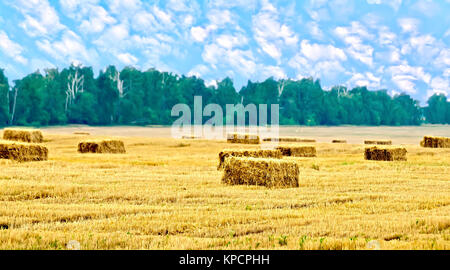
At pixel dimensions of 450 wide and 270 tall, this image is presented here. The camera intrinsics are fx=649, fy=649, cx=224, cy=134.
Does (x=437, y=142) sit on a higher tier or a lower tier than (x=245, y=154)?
lower

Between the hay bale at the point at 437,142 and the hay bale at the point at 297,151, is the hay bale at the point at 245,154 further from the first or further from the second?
the hay bale at the point at 437,142

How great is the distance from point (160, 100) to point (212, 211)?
13597cm

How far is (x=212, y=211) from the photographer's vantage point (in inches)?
572

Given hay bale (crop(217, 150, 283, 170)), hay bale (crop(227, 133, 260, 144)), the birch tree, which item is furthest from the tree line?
hay bale (crop(217, 150, 283, 170))

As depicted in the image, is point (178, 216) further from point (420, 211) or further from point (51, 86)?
point (51, 86)

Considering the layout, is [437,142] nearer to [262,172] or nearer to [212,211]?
[262,172]

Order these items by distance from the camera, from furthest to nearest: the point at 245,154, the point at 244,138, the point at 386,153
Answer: the point at 244,138 < the point at 386,153 < the point at 245,154

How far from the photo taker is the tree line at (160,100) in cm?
12138

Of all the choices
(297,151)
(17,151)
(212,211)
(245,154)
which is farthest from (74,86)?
(212,211)

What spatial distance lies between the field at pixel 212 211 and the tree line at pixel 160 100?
331 feet

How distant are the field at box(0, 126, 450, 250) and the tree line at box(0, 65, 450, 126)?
101 meters

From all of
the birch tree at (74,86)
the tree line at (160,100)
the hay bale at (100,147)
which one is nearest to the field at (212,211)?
the hay bale at (100,147)

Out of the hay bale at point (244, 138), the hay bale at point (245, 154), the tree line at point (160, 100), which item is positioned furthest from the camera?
the tree line at point (160, 100)

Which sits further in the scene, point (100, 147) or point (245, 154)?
point (100, 147)
